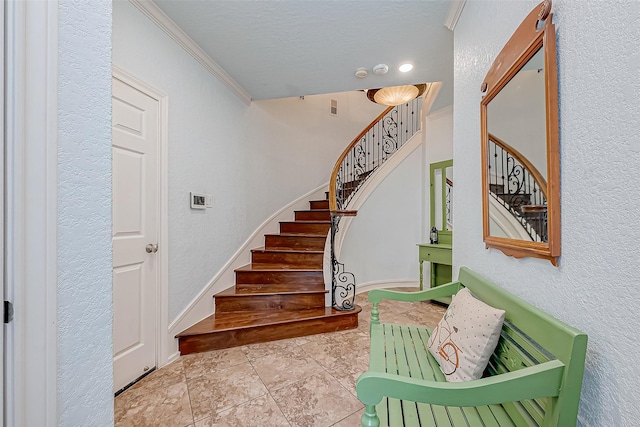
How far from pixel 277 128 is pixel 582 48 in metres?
3.52

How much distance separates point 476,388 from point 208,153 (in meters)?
2.56

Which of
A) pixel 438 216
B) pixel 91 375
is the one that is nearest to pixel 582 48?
pixel 91 375

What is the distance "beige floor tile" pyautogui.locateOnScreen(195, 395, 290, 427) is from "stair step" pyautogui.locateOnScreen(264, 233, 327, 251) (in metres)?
1.97

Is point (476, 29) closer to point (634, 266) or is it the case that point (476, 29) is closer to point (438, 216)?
point (634, 266)

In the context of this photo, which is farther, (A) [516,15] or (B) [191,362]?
(B) [191,362]

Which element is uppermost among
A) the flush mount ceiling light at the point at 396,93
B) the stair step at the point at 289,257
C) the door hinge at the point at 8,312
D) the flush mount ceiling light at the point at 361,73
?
the flush mount ceiling light at the point at 396,93

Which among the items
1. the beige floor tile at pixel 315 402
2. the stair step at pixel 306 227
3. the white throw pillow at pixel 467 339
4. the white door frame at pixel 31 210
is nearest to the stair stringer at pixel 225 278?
the stair step at pixel 306 227

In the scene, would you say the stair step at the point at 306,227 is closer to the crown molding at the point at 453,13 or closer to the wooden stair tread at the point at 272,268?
the wooden stair tread at the point at 272,268

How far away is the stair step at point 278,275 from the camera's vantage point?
2.92 metres

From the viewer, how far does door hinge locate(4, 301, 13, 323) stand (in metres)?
0.58

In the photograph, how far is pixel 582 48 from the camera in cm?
72

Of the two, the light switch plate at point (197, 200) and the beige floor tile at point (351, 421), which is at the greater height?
the light switch plate at point (197, 200)

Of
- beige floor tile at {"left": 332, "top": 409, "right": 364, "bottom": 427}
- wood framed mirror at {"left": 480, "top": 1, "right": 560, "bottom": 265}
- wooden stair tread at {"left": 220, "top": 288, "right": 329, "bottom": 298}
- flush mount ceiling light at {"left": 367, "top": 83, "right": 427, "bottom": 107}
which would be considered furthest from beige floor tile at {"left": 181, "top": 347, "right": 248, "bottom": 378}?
flush mount ceiling light at {"left": 367, "top": 83, "right": 427, "bottom": 107}

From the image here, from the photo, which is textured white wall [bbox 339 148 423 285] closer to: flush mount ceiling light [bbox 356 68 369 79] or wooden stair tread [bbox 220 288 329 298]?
wooden stair tread [bbox 220 288 329 298]
